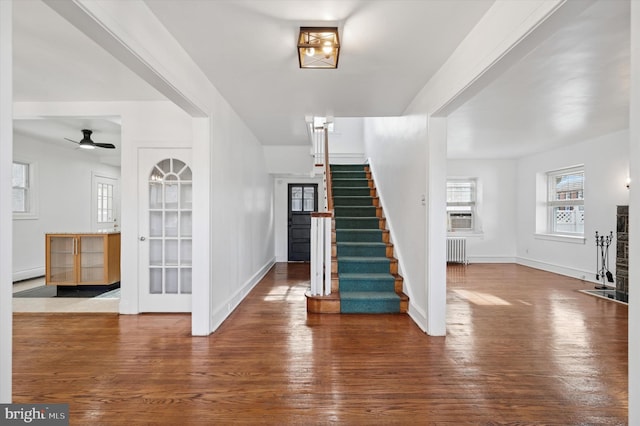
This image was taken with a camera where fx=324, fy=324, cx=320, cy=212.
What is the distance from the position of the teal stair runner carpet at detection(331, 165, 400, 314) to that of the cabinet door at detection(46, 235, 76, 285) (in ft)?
→ 13.3

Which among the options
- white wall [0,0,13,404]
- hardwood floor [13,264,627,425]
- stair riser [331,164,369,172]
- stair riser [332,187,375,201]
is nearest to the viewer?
white wall [0,0,13,404]

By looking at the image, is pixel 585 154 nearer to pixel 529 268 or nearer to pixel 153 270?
pixel 529 268

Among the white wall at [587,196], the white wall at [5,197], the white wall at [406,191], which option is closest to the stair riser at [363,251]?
the white wall at [406,191]

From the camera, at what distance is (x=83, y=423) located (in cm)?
184

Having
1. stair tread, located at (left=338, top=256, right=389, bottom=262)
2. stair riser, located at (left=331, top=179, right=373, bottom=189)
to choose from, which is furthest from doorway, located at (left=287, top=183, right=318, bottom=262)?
stair tread, located at (left=338, top=256, right=389, bottom=262)

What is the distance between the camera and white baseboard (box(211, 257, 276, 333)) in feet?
11.0

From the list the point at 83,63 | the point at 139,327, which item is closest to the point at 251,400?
the point at 139,327

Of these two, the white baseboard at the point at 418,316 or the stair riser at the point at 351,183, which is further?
the stair riser at the point at 351,183

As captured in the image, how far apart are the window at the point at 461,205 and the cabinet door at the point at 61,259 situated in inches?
300

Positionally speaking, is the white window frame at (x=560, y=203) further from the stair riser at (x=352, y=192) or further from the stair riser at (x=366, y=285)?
the stair riser at (x=366, y=285)

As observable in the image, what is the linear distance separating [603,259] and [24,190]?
1008cm

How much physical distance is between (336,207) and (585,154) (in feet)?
15.3

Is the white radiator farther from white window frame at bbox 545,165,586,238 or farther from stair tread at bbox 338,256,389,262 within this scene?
stair tread at bbox 338,256,389,262

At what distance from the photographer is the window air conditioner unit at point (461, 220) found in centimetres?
805
